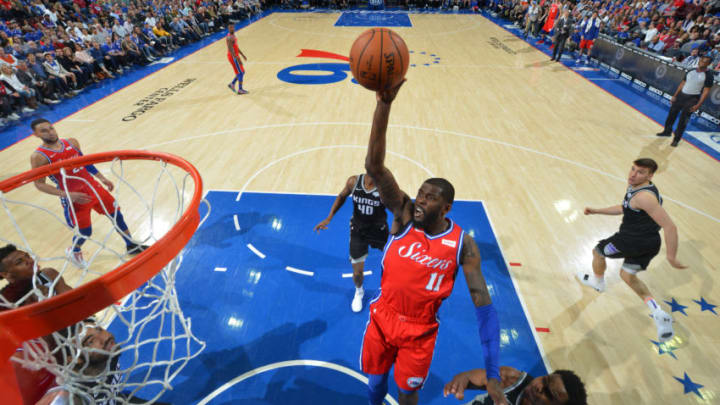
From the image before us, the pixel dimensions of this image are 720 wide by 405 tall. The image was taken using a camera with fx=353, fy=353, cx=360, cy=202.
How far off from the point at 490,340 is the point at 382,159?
3.93 ft

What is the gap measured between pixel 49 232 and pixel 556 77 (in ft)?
43.6

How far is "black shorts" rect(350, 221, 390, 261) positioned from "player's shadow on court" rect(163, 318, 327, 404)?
0.87 meters

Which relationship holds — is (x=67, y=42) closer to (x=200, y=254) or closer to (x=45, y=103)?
(x=45, y=103)

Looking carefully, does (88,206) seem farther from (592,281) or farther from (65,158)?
(592,281)

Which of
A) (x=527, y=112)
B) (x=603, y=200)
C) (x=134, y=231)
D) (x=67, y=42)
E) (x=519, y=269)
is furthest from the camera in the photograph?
(x=67, y=42)

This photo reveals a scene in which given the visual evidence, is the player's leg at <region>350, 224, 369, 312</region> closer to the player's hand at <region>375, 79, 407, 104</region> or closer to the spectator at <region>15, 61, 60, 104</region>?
the player's hand at <region>375, 79, 407, 104</region>

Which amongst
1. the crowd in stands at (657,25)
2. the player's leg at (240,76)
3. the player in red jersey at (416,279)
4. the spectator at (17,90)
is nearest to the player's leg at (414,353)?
the player in red jersey at (416,279)

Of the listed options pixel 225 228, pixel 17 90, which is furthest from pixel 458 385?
pixel 17 90

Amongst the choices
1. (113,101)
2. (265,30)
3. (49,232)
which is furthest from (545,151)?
(265,30)

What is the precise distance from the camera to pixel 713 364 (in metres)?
3.40

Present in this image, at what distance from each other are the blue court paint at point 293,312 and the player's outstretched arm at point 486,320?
1358mm

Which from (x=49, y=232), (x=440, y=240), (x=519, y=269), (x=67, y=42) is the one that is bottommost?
(x=49, y=232)

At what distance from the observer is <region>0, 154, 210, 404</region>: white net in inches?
86.0

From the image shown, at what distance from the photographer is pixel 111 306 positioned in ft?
7.59
